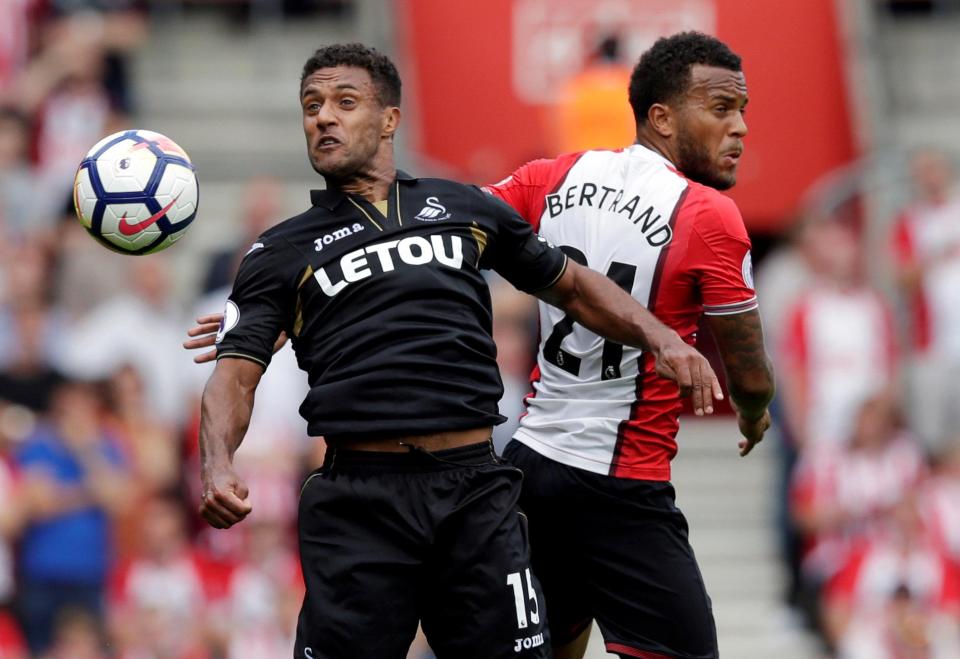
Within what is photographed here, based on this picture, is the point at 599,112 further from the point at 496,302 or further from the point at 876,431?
the point at 876,431

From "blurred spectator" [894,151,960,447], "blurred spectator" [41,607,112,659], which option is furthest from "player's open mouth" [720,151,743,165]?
"blurred spectator" [894,151,960,447]

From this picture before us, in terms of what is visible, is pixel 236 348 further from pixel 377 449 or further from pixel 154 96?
pixel 154 96

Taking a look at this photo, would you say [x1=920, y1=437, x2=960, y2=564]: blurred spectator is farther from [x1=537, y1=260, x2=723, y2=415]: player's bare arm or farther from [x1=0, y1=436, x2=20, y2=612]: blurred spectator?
[x1=537, y1=260, x2=723, y2=415]: player's bare arm

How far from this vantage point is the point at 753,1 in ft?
48.7

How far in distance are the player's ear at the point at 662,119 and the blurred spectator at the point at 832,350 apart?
552 centimetres

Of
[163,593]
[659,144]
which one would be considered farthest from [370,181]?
[163,593]

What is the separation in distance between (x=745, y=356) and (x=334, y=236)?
1.49 metres

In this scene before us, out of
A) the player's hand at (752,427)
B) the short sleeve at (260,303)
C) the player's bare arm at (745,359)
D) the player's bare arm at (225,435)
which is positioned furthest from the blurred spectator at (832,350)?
the player's bare arm at (225,435)

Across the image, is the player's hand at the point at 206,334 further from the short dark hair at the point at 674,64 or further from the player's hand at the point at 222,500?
the short dark hair at the point at 674,64

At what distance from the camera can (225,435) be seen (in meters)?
5.43

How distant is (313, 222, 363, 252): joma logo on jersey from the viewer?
5.62 meters

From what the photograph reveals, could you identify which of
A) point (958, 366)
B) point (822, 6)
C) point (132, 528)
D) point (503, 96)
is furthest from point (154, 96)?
point (958, 366)

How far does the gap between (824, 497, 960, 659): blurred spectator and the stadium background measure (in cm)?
2

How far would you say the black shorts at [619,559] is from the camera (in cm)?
600
